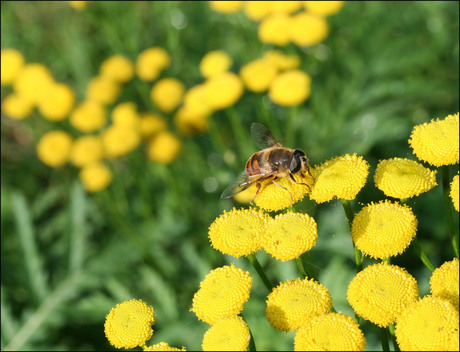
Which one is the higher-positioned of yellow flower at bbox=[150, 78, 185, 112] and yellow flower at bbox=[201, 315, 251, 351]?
yellow flower at bbox=[150, 78, 185, 112]

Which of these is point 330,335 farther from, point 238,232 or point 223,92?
point 223,92

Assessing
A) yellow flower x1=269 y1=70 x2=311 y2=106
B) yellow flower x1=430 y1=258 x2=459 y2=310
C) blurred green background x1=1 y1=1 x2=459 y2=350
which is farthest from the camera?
yellow flower x1=269 y1=70 x2=311 y2=106

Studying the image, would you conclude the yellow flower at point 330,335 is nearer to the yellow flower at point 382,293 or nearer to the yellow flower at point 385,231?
the yellow flower at point 382,293

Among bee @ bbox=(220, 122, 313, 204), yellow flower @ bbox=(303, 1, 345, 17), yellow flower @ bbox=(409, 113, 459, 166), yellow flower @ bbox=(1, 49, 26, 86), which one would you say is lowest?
bee @ bbox=(220, 122, 313, 204)

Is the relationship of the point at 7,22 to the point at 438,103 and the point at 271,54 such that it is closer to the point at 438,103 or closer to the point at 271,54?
the point at 271,54

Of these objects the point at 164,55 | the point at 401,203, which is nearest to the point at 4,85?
the point at 164,55

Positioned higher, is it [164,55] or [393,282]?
[164,55]

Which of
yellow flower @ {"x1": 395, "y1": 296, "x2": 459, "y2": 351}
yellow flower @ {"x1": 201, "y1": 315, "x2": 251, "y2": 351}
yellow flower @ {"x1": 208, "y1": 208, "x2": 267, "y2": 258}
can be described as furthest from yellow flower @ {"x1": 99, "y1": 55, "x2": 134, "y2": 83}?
yellow flower @ {"x1": 395, "y1": 296, "x2": 459, "y2": 351}

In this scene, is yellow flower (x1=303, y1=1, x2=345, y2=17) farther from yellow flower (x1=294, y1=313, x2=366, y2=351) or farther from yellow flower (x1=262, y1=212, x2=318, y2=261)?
yellow flower (x1=294, y1=313, x2=366, y2=351)
